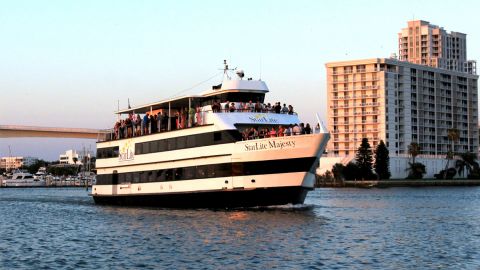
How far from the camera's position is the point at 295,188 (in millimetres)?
42000

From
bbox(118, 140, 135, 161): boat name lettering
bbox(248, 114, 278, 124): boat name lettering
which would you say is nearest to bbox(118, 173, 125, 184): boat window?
bbox(118, 140, 135, 161): boat name lettering

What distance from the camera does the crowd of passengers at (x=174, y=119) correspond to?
45.8 m

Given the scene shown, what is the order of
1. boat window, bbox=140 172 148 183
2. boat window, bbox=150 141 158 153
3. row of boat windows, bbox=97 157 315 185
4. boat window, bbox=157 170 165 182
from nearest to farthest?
row of boat windows, bbox=97 157 315 185 < boat window, bbox=157 170 165 182 < boat window, bbox=150 141 158 153 < boat window, bbox=140 172 148 183

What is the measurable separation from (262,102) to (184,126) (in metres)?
5.45

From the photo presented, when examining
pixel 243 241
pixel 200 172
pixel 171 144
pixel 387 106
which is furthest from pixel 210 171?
pixel 387 106

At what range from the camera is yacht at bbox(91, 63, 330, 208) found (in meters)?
41.8

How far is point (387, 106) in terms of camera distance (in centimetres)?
16712

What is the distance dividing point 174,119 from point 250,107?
6.72 m

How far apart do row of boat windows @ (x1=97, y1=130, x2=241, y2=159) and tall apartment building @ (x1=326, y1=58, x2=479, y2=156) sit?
4732 inches

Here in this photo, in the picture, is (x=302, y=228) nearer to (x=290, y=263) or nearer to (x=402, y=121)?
(x=290, y=263)

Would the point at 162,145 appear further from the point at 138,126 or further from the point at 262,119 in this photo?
the point at 262,119

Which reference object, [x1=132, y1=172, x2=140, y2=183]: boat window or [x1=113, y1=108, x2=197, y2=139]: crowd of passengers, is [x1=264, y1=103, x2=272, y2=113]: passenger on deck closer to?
[x1=113, y1=108, x2=197, y2=139]: crowd of passengers

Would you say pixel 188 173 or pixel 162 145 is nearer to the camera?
pixel 188 173

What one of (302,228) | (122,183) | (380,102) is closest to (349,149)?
(380,102)
